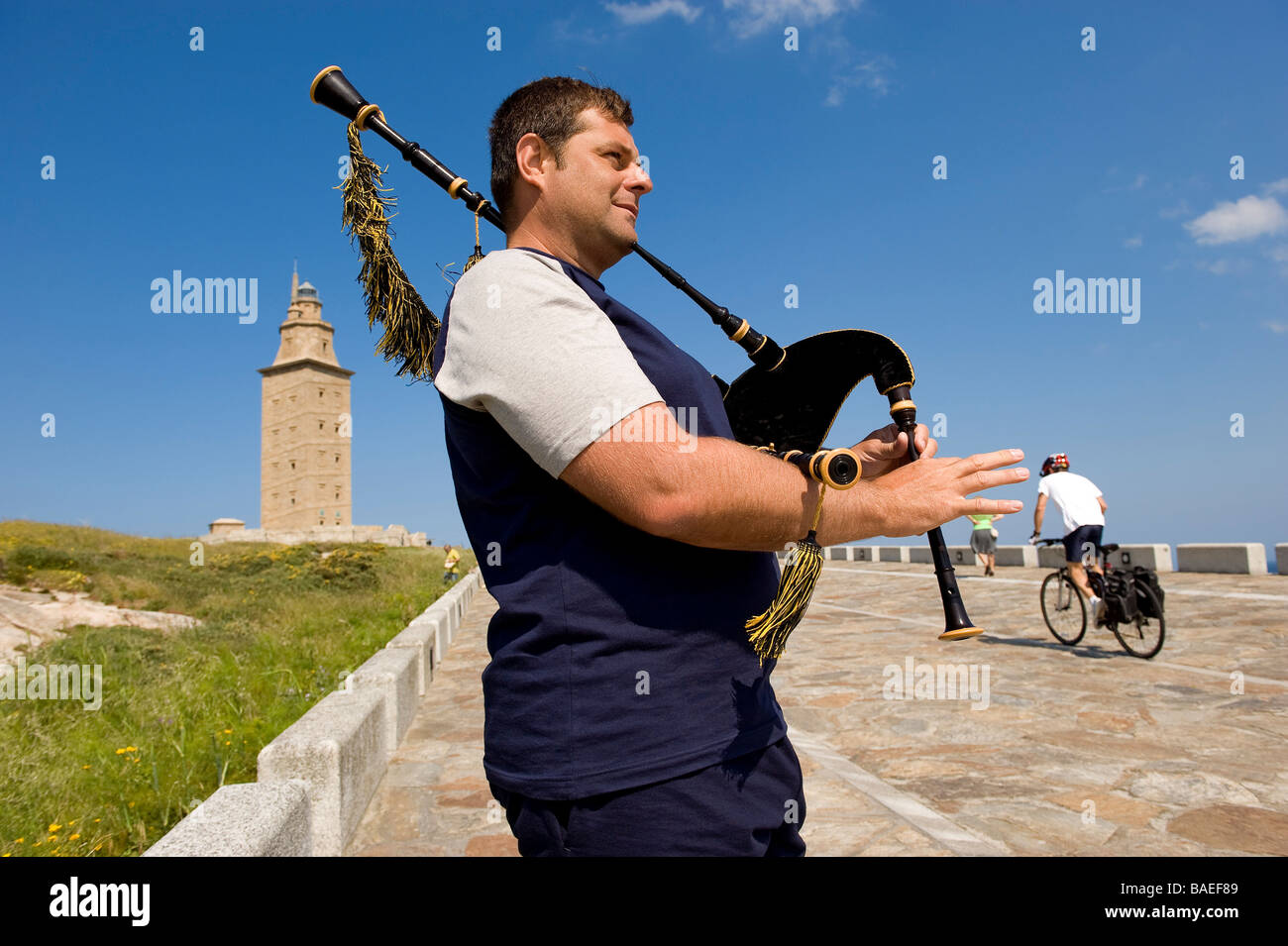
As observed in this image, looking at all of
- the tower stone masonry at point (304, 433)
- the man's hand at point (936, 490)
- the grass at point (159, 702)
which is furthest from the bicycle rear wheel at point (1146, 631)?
the tower stone masonry at point (304, 433)

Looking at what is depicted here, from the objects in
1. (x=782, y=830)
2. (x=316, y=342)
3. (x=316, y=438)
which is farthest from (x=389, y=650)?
(x=316, y=342)

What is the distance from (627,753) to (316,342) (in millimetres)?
69495

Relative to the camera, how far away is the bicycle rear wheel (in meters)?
8.06

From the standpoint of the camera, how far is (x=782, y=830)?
1.42 metres

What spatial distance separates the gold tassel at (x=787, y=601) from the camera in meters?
1.30

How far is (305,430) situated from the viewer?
6094 cm

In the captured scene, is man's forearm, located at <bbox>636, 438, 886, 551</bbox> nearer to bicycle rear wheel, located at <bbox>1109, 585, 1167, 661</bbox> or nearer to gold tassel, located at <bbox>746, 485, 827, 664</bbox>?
gold tassel, located at <bbox>746, 485, 827, 664</bbox>

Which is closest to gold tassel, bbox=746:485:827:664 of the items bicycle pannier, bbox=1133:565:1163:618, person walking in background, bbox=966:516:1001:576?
bicycle pannier, bbox=1133:565:1163:618

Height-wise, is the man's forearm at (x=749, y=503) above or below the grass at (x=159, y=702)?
above

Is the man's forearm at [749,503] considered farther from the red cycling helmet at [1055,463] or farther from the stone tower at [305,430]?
the stone tower at [305,430]

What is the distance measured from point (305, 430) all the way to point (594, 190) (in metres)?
65.0

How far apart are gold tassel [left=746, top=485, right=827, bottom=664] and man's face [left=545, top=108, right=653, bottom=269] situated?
715mm

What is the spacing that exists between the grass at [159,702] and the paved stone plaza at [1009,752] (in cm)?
97
